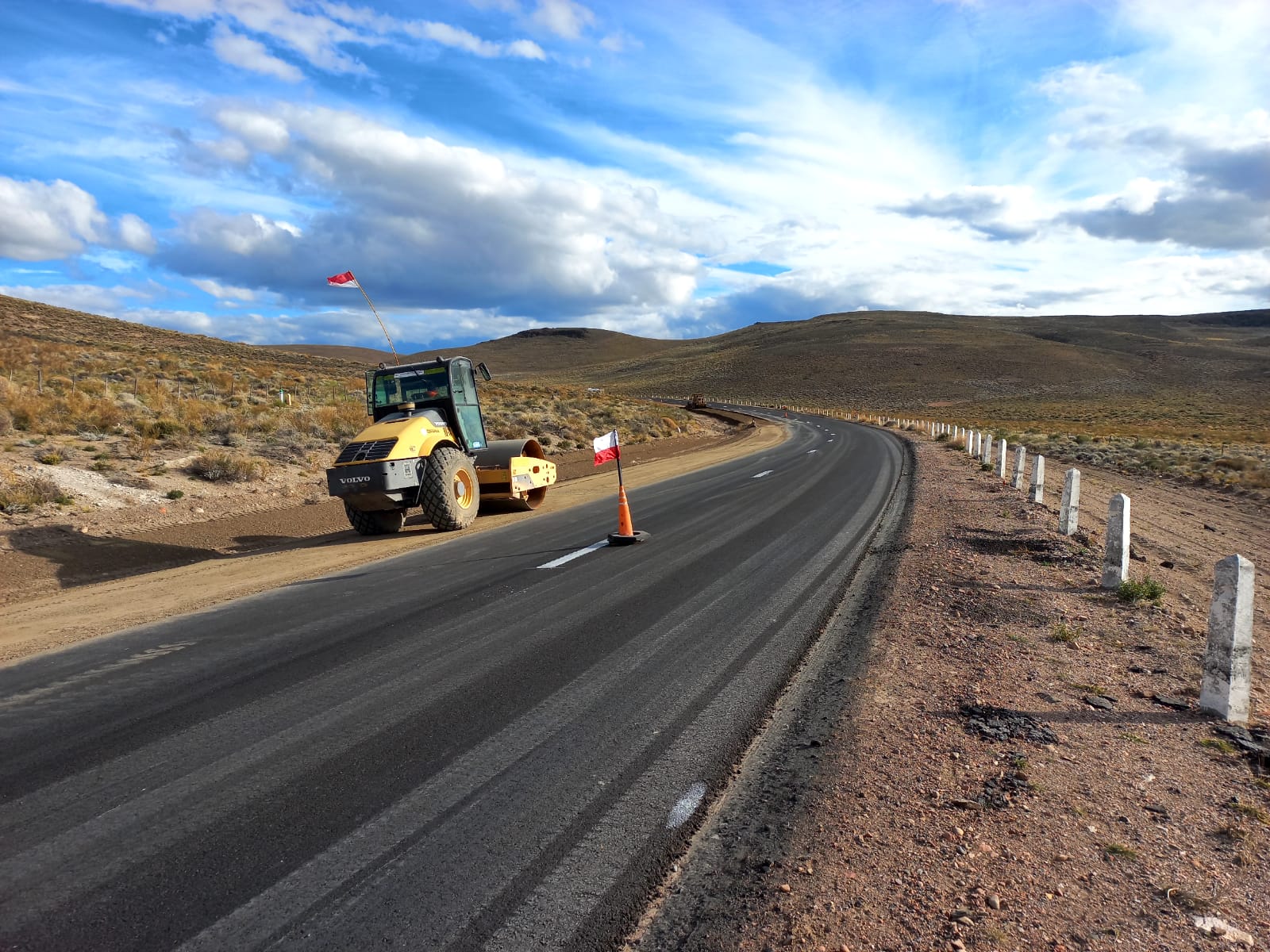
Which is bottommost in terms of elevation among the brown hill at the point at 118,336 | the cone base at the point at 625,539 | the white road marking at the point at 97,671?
the cone base at the point at 625,539

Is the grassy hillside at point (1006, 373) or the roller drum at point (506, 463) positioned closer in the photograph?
the roller drum at point (506, 463)

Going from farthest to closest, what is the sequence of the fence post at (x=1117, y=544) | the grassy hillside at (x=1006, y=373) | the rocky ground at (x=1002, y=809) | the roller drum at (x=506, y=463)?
the grassy hillside at (x=1006, y=373)
the roller drum at (x=506, y=463)
the fence post at (x=1117, y=544)
the rocky ground at (x=1002, y=809)

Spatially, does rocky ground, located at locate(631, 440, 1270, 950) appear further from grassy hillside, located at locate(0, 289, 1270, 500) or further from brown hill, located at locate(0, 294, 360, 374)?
brown hill, located at locate(0, 294, 360, 374)

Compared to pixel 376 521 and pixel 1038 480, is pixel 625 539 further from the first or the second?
pixel 1038 480

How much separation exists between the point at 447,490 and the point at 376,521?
4.89 ft

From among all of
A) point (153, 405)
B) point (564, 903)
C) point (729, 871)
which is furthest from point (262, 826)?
point (153, 405)

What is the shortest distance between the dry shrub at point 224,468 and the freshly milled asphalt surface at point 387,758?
890 centimetres

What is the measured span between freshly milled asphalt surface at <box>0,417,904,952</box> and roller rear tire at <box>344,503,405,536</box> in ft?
13.2

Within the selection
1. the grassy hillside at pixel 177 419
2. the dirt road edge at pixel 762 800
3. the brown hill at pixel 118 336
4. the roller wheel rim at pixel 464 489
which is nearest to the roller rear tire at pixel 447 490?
the roller wheel rim at pixel 464 489

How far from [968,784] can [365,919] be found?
9.52 ft

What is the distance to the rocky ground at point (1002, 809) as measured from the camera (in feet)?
9.23

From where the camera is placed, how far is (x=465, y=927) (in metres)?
2.82

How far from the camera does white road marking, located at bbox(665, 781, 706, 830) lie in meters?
3.52

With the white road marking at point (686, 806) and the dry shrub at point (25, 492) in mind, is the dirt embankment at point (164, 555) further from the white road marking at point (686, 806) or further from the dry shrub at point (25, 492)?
the white road marking at point (686, 806)
